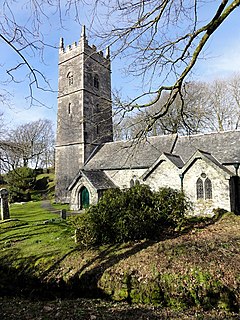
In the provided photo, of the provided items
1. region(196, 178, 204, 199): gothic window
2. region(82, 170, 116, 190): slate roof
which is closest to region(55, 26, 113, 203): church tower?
region(82, 170, 116, 190): slate roof

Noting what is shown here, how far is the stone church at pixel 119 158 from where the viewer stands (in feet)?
55.2

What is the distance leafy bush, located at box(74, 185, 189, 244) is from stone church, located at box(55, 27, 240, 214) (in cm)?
195

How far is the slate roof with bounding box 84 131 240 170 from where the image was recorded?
1933 cm

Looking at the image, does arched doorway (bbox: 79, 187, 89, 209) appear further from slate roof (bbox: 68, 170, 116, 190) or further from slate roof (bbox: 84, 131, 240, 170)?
slate roof (bbox: 84, 131, 240, 170)

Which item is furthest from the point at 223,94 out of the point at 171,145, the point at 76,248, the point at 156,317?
the point at 156,317

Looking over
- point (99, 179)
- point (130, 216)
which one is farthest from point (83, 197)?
point (130, 216)

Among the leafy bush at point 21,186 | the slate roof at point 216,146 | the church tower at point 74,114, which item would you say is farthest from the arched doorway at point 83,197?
the leafy bush at point 21,186

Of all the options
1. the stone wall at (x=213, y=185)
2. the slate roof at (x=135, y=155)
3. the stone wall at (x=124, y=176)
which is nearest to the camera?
the stone wall at (x=213, y=185)

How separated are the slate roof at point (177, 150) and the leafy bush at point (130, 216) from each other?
22.8ft

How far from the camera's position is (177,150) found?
2220 cm

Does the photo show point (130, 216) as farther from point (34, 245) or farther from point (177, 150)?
point (177, 150)

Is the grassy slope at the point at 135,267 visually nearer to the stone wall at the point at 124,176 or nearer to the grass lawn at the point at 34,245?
the grass lawn at the point at 34,245

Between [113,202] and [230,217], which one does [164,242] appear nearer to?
[113,202]

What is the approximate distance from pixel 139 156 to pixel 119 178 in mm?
2954
